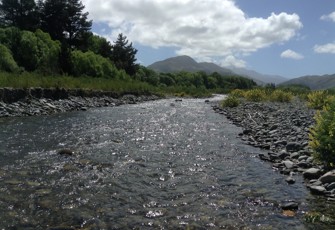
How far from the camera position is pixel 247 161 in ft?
47.0

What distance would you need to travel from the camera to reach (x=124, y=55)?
92.7 m

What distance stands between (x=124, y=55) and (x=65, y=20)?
18.6 metres

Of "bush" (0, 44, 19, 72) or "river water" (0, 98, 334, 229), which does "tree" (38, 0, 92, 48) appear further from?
"river water" (0, 98, 334, 229)

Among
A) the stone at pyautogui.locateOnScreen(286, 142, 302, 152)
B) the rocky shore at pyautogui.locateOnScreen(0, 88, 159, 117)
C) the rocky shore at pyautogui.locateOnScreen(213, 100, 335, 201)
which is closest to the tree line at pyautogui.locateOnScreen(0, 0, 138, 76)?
the rocky shore at pyautogui.locateOnScreen(0, 88, 159, 117)

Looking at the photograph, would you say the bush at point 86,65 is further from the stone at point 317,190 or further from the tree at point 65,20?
the stone at point 317,190

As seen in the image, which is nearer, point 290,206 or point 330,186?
point 290,206

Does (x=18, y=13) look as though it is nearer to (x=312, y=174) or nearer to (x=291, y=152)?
(x=291, y=152)

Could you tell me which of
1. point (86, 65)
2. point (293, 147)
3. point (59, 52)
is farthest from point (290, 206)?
point (86, 65)

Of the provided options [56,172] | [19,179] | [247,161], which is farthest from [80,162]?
[247,161]

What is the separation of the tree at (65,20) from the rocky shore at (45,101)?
3999 centimetres

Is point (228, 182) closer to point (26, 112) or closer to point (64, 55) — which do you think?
point (26, 112)

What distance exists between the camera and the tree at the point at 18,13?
250ft

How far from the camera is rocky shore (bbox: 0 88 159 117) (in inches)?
1001

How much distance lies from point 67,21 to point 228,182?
76066 millimetres
